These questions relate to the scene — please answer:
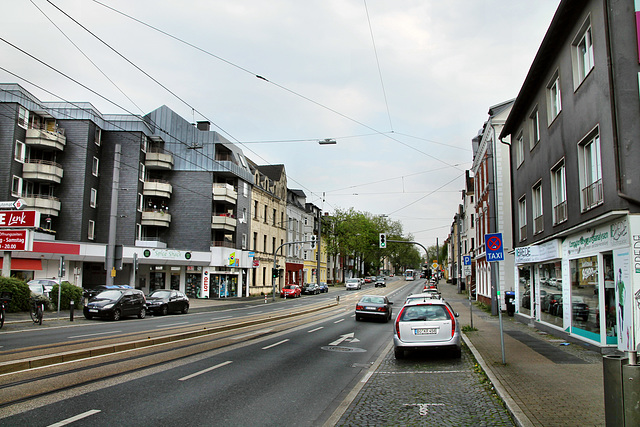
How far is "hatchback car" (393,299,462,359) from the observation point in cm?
1207

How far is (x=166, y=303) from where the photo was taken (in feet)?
92.0

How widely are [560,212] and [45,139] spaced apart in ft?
118

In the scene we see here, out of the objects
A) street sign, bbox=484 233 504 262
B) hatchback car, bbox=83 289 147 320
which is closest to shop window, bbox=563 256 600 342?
street sign, bbox=484 233 504 262

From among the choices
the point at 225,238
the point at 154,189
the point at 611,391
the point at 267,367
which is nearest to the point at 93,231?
the point at 154,189

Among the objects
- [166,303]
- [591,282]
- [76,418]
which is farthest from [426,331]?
[166,303]

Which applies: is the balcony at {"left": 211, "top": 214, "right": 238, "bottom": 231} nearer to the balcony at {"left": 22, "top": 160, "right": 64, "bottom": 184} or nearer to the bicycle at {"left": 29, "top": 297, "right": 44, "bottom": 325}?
the balcony at {"left": 22, "top": 160, "right": 64, "bottom": 184}

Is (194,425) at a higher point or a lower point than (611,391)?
lower

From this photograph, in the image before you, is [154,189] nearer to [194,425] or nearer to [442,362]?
[442,362]

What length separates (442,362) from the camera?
12062mm

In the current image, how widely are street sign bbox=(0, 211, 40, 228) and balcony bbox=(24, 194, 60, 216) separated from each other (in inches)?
623

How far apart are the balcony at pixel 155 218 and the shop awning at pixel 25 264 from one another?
37.8ft

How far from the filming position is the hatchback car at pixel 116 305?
75.7 ft

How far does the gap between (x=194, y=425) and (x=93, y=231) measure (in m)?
39.3

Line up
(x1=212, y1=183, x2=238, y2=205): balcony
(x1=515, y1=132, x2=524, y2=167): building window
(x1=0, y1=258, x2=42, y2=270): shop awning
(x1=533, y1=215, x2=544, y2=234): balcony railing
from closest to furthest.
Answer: (x1=533, y1=215, x2=544, y2=234): balcony railing → (x1=515, y1=132, x2=524, y2=167): building window → (x1=0, y1=258, x2=42, y2=270): shop awning → (x1=212, y1=183, x2=238, y2=205): balcony
